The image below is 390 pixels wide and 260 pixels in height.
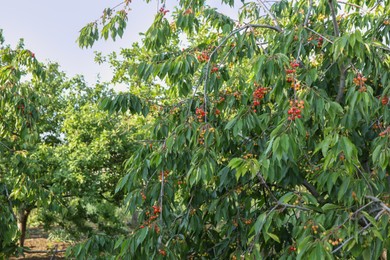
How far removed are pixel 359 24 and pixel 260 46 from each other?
0.86 meters

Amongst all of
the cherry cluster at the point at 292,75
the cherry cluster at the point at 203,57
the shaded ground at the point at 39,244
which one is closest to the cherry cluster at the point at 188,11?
the cherry cluster at the point at 203,57

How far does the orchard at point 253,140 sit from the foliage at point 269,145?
0.01 meters

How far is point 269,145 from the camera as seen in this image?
7.30ft

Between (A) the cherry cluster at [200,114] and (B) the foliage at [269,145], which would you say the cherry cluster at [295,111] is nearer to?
(B) the foliage at [269,145]

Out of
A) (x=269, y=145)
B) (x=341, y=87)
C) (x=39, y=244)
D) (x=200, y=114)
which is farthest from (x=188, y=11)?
(x=39, y=244)

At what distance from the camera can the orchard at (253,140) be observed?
245 cm

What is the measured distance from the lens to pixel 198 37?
36.1 ft

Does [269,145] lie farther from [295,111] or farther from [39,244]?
[39,244]

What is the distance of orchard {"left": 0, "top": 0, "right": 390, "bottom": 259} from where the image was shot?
8.03 feet

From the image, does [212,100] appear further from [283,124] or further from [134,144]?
[134,144]

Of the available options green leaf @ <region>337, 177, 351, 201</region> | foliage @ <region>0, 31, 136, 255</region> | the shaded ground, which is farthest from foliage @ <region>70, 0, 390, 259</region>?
the shaded ground

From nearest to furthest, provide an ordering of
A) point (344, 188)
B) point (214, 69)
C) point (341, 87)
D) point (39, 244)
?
point (344, 188) → point (214, 69) → point (341, 87) → point (39, 244)

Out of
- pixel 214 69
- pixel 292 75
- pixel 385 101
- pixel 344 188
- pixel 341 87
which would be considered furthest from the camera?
pixel 341 87

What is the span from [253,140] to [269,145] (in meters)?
1.26
